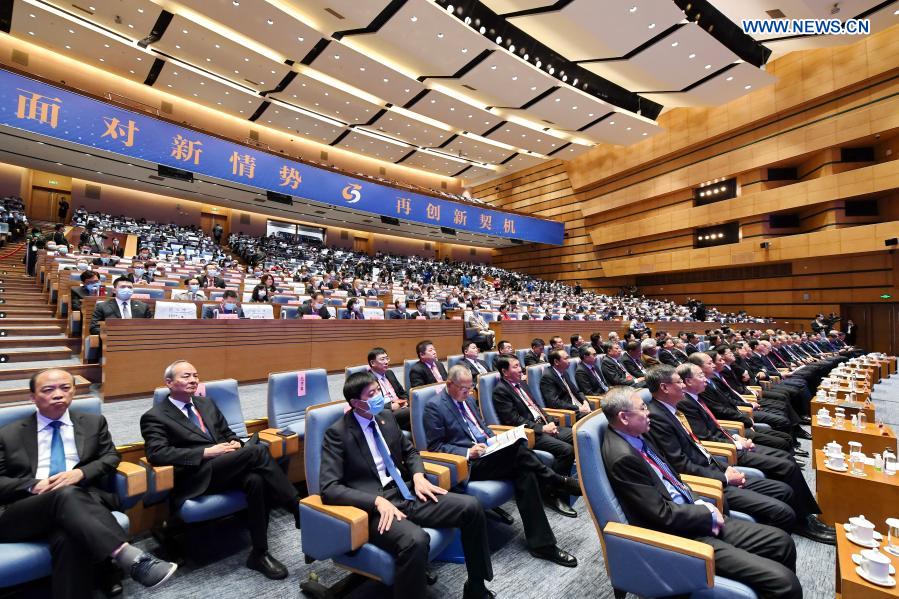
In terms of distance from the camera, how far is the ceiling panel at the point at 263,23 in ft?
33.7

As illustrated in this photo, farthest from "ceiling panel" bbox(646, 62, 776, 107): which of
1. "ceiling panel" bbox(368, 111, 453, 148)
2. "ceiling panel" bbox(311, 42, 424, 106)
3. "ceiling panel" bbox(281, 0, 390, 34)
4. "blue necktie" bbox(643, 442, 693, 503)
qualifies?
"blue necktie" bbox(643, 442, 693, 503)

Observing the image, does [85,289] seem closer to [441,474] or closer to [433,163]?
[441,474]

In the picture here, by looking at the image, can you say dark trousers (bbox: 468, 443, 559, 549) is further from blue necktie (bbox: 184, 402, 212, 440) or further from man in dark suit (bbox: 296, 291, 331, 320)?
man in dark suit (bbox: 296, 291, 331, 320)

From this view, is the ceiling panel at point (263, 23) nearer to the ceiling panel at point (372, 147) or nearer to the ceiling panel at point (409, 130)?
the ceiling panel at point (409, 130)

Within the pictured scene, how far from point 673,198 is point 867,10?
7295mm

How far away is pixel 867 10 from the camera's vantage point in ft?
34.1

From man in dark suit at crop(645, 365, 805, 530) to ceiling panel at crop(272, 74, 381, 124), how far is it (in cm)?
1470

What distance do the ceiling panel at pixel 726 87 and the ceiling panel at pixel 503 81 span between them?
449 centimetres

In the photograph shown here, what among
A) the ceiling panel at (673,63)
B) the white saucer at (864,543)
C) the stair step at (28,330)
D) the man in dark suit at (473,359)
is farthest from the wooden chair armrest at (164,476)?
the ceiling panel at (673,63)

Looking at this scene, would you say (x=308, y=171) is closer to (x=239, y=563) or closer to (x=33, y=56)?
(x=33, y=56)

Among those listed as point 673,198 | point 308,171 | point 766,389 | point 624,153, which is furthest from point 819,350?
point 308,171

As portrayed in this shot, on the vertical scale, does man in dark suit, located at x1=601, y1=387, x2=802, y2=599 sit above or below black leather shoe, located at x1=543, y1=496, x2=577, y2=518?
above

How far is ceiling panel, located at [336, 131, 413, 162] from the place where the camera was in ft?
61.0

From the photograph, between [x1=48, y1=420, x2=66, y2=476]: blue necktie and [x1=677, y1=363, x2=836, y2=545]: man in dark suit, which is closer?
[x1=48, y1=420, x2=66, y2=476]: blue necktie
